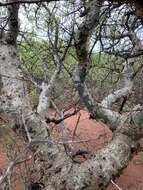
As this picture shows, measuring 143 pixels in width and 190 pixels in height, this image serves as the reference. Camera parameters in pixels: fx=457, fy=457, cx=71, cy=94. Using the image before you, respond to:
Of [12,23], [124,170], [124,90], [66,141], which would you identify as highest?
[12,23]

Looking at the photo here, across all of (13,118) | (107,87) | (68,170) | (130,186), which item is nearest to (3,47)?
(13,118)

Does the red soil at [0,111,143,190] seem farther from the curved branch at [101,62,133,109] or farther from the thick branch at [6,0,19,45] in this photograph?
the thick branch at [6,0,19,45]

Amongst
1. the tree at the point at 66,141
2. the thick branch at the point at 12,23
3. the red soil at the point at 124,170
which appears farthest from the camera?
the red soil at the point at 124,170

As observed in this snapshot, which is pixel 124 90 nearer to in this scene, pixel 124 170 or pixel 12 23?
pixel 124 170

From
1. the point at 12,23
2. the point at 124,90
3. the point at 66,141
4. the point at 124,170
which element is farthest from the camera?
the point at 124,170

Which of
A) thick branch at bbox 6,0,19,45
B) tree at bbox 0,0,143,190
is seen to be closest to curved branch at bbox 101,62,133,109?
tree at bbox 0,0,143,190

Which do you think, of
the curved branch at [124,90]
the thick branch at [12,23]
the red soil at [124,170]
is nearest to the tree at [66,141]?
the thick branch at [12,23]

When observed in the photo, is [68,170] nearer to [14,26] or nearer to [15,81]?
[15,81]

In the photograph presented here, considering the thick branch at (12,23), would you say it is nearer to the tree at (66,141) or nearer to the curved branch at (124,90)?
the tree at (66,141)

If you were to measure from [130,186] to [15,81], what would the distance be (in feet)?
14.1

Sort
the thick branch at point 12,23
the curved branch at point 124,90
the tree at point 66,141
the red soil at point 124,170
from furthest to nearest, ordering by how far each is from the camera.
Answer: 1. the red soil at point 124,170
2. the curved branch at point 124,90
3. the thick branch at point 12,23
4. the tree at point 66,141

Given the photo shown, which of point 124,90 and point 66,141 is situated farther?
point 124,90

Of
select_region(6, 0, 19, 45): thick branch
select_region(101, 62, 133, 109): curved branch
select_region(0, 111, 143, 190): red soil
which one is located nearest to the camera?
select_region(6, 0, 19, 45): thick branch

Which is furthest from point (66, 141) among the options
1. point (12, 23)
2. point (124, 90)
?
point (124, 90)
